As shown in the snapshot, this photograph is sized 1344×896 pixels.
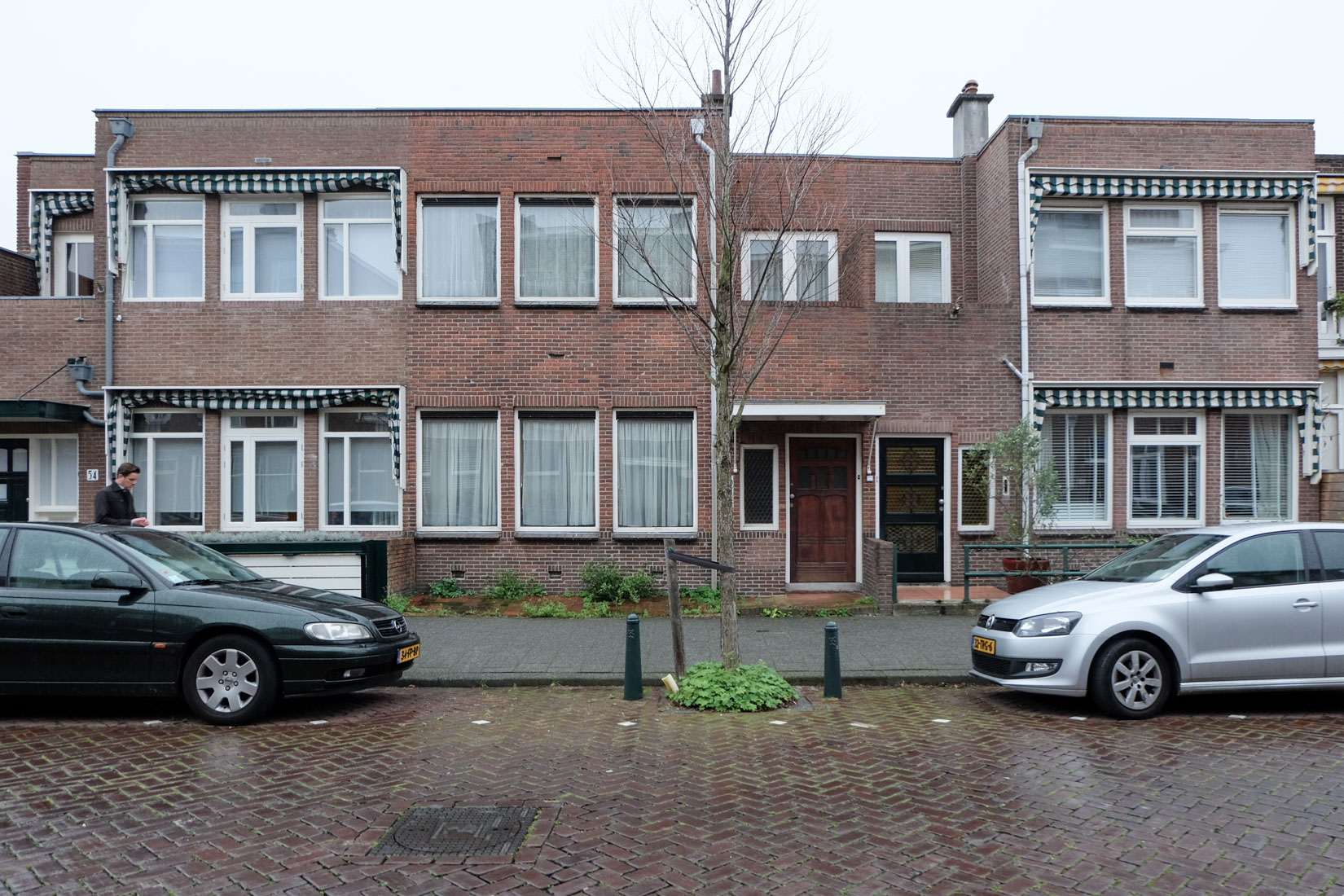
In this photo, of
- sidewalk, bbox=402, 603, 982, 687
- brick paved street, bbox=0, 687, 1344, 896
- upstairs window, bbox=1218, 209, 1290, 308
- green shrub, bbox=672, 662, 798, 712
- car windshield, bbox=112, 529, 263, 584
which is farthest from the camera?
upstairs window, bbox=1218, 209, 1290, 308

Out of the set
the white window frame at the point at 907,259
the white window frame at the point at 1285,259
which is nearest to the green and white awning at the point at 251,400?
the white window frame at the point at 907,259

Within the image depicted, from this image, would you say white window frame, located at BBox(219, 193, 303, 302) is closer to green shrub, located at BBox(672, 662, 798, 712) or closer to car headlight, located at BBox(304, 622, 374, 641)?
car headlight, located at BBox(304, 622, 374, 641)

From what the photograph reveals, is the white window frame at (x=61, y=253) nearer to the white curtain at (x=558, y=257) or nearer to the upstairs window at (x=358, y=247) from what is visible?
the upstairs window at (x=358, y=247)

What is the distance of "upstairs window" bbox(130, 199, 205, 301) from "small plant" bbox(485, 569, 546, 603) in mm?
6655

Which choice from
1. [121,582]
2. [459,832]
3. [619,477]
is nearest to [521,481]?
[619,477]

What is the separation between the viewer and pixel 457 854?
4801mm

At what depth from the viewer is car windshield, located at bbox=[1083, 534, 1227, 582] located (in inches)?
325

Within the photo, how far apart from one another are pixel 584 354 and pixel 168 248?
22.9 feet

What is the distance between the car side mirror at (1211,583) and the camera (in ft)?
25.7

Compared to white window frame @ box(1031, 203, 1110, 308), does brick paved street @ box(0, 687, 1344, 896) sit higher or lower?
lower

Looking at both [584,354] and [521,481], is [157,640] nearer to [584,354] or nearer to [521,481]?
[521,481]

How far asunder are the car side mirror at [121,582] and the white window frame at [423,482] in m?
7.09

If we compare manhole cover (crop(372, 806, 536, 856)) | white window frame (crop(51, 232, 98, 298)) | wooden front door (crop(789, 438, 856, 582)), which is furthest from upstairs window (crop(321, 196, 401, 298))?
manhole cover (crop(372, 806, 536, 856))

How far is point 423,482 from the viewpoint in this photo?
14914 mm
